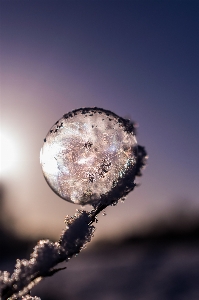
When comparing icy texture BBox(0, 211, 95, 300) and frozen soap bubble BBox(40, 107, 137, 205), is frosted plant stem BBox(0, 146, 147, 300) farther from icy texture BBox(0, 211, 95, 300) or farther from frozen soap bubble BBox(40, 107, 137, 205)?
frozen soap bubble BBox(40, 107, 137, 205)

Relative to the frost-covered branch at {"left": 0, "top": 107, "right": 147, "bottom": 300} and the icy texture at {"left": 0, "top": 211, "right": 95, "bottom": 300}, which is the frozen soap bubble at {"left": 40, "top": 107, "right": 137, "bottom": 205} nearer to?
the frost-covered branch at {"left": 0, "top": 107, "right": 147, "bottom": 300}

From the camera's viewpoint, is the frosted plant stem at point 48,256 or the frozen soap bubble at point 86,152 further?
Result: the frozen soap bubble at point 86,152

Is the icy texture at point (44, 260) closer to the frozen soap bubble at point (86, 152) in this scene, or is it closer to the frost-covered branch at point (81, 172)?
the frost-covered branch at point (81, 172)

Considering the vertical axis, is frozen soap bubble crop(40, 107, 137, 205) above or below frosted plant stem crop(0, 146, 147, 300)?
above

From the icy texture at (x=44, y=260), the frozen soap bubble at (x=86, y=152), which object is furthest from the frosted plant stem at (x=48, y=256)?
the frozen soap bubble at (x=86, y=152)

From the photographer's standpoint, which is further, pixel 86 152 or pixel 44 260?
pixel 86 152

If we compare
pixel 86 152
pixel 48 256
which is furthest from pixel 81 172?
pixel 48 256

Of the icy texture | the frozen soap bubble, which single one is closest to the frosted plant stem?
the icy texture

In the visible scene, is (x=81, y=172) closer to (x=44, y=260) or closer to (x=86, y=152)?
(x=86, y=152)

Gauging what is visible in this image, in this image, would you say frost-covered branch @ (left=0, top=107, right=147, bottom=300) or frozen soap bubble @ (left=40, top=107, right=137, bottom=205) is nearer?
frost-covered branch @ (left=0, top=107, right=147, bottom=300)
